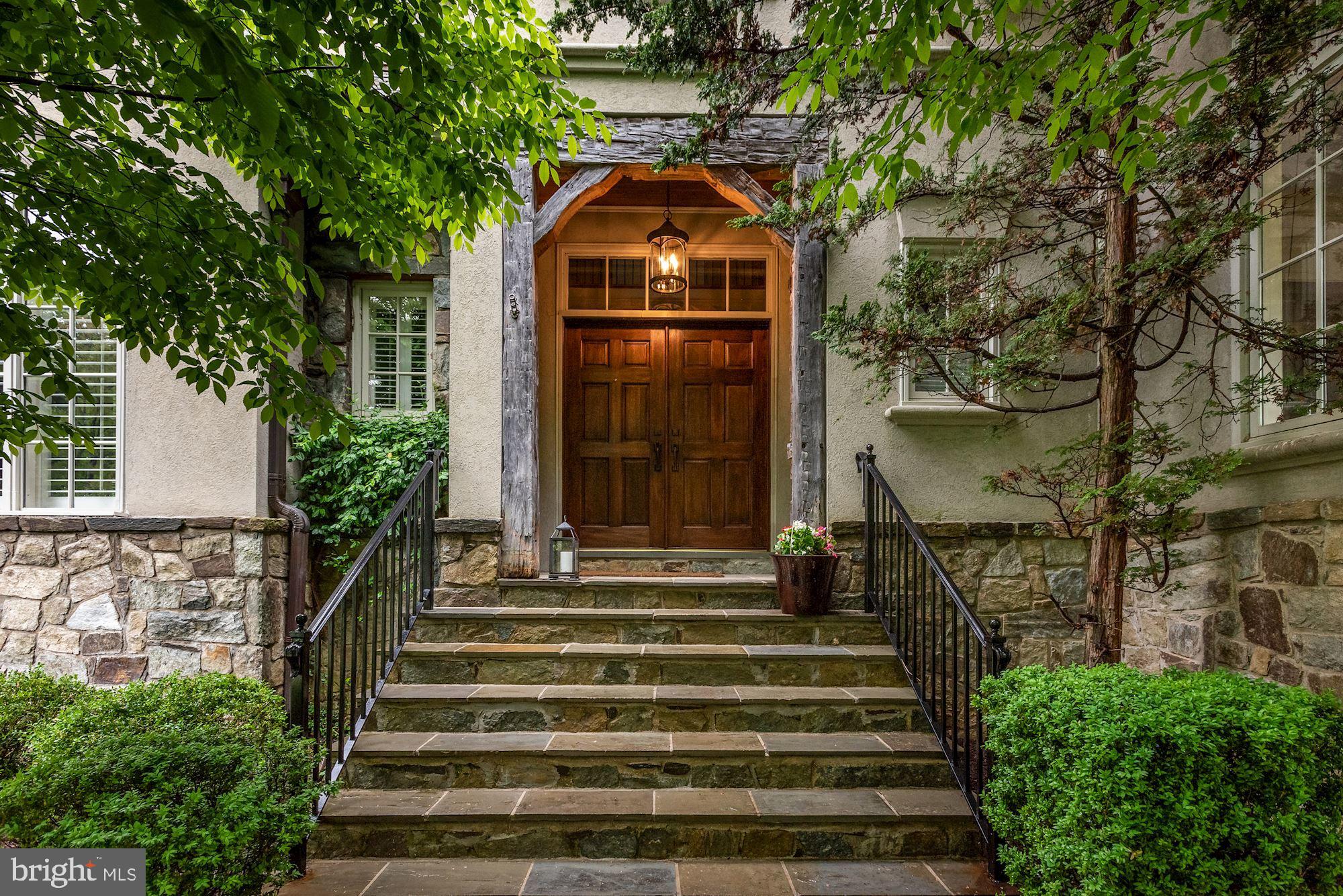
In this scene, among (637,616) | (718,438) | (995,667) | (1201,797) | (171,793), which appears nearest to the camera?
(1201,797)

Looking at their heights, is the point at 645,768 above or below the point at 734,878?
above

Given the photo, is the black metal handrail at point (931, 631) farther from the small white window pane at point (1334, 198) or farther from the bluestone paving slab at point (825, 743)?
the small white window pane at point (1334, 198)

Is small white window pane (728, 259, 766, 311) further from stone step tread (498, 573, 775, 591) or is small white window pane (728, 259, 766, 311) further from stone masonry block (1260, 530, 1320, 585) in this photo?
stone masonry block (1260, 530, 1320, 585)

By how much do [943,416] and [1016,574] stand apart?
105 centimetres

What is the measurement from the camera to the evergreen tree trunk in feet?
10.2

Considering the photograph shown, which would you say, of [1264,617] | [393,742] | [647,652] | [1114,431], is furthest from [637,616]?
[1264,617]

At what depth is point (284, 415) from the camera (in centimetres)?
268

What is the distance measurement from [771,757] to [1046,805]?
3.87ft

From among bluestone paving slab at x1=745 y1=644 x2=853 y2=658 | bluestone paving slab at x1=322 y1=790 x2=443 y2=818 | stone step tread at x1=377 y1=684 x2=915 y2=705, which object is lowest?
bluestone paving slab at x1=322 y1=790 x2=443 y2=818

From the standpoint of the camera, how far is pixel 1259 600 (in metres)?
3.33

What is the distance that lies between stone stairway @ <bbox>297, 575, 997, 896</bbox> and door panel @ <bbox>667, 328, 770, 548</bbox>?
1.86m

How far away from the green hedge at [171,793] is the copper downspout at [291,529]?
70.4 inches

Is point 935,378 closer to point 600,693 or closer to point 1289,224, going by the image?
point 1289,224

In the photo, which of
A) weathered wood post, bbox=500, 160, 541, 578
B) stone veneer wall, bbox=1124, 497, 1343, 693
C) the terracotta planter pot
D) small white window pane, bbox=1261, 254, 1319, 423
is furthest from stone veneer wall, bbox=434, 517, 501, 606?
small white window pane, bbox=1261, 254, 1319, 423
